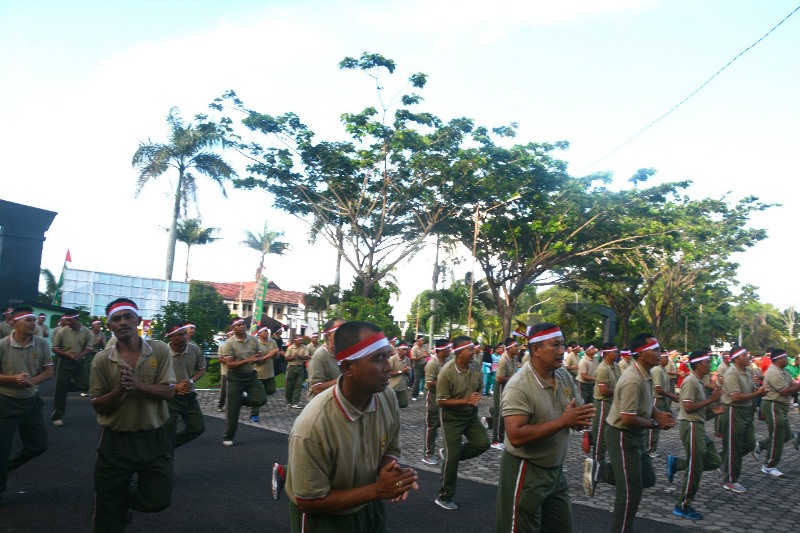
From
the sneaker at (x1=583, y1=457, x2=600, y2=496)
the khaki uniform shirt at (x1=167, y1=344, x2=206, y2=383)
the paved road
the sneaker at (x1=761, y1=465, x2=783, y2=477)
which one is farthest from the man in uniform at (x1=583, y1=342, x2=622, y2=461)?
the khaki uniform shirt at (x1=167, y1=344, x2=206, y2=383)

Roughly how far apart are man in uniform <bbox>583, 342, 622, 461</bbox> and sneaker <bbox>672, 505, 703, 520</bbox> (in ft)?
7.00

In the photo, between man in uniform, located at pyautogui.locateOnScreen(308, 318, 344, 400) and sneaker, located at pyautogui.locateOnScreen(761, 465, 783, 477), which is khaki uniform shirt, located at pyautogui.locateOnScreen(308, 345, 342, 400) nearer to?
man in uniform, located at pyautogui.locateOnScreen(308, 318, 344, 400)

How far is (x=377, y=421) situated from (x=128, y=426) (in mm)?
2803

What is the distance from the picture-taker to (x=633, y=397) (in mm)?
6082

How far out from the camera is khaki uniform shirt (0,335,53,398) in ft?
22.0

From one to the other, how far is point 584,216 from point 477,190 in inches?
213

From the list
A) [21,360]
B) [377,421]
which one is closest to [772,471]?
[377,421]

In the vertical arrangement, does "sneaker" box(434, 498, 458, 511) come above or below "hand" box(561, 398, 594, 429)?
below

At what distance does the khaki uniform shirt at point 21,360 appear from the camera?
22.0 ft

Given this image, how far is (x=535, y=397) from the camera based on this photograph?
462 centimetres

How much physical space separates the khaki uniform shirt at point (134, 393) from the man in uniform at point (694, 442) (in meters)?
5.71

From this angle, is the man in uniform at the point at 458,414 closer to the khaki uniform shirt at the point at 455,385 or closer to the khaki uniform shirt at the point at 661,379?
the khaki uniform shirt at the point at 455,385

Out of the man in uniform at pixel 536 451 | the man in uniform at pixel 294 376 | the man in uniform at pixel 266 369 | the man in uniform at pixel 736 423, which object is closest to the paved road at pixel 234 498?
the man in uniform at pixel 736 423

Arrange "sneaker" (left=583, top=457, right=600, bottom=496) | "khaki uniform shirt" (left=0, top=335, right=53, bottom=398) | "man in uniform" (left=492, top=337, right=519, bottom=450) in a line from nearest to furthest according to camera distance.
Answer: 1. "sneaker" (left=583, top=457, right=600, bottom=496)
2. "khaki uniform shirt" (left=0, top=335, right=53, bottom=398)
3. "man in uniform" (left=492, top=337, right=519, bottom=450)
